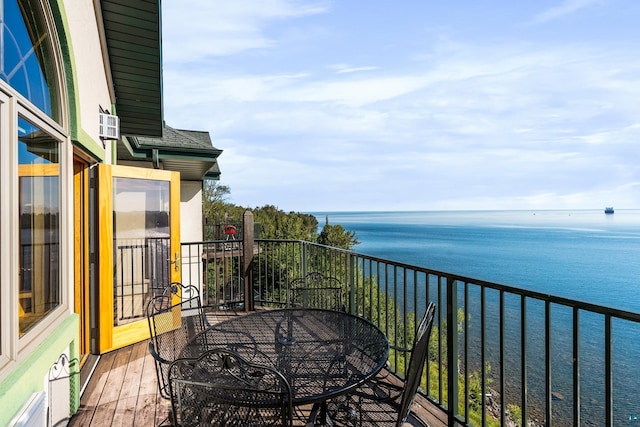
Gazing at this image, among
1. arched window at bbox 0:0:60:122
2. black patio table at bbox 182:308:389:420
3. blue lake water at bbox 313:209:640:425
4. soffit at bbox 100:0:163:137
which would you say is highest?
soffit at bbox 100:0:163:137

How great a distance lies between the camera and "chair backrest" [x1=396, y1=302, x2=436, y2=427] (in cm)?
163

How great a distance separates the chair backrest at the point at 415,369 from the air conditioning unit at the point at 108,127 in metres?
3.55

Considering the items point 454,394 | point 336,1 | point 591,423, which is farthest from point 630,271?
point 454,394

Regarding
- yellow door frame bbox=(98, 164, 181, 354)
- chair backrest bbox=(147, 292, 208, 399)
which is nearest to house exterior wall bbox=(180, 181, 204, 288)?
yellow door frame bbox=(98, 164, 181, 354)

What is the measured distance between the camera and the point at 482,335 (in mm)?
2227

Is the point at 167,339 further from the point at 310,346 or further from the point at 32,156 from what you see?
the point at 32,156

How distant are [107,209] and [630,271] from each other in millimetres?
42935

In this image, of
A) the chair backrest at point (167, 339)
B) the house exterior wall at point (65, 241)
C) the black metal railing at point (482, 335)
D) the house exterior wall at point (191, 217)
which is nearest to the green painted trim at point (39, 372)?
the house exterior wall at point (65, 241)

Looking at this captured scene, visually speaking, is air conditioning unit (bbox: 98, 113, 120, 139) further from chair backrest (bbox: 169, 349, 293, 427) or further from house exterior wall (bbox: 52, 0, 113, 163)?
chair backrest (bbox: 169, 349, 293, 427)

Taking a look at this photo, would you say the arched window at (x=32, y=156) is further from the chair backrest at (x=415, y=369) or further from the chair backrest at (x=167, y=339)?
the chair backrest at (x=415, y=369)

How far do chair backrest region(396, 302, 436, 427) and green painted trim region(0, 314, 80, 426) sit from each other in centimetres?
155

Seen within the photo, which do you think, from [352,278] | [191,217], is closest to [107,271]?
[352,278]

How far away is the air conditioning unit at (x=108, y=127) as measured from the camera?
3.90 meters

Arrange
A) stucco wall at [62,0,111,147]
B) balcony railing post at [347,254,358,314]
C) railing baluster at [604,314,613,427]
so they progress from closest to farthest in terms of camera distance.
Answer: railing baluster at [604,314,613,427] < stucco wall at [62,0,111,147] < balcony railing post at [347,254,358,314]
